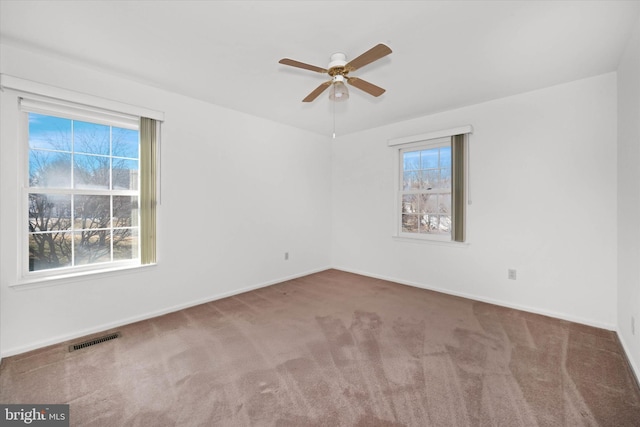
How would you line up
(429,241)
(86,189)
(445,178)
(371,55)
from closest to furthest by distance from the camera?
1. (371,55)
2. (86,189)
3. (445,178)
4. (429,241)

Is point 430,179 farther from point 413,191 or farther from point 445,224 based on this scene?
point 445,224

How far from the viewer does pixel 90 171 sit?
2.76 meters

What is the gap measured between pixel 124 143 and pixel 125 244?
43.6 inches

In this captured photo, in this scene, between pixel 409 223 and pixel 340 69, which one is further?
pixel 409 223

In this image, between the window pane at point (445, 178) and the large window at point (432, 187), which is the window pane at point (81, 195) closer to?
the large window at point (432, 187)

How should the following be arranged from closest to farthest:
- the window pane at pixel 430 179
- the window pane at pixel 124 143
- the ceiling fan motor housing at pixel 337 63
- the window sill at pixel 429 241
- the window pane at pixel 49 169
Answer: the ceiling fan motor housing at pixel 337 63 → the window pane at pixel 49 169 → the window pane at pixel 124 143 → the window sill at pixel 429 241 → the window pane at pixel 430 179

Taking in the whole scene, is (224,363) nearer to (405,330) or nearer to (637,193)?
(405,330)

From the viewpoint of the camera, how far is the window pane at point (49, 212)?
2.47 m

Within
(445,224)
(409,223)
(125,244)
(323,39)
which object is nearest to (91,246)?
(125,244)

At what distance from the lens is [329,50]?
2309 millimetres

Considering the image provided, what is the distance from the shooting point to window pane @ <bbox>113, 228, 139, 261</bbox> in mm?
2965

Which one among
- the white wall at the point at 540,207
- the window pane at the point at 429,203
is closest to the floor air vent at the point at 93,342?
the white wall at the point at 540,207

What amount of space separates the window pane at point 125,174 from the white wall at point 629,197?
178 inches

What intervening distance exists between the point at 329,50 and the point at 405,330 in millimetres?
2704
